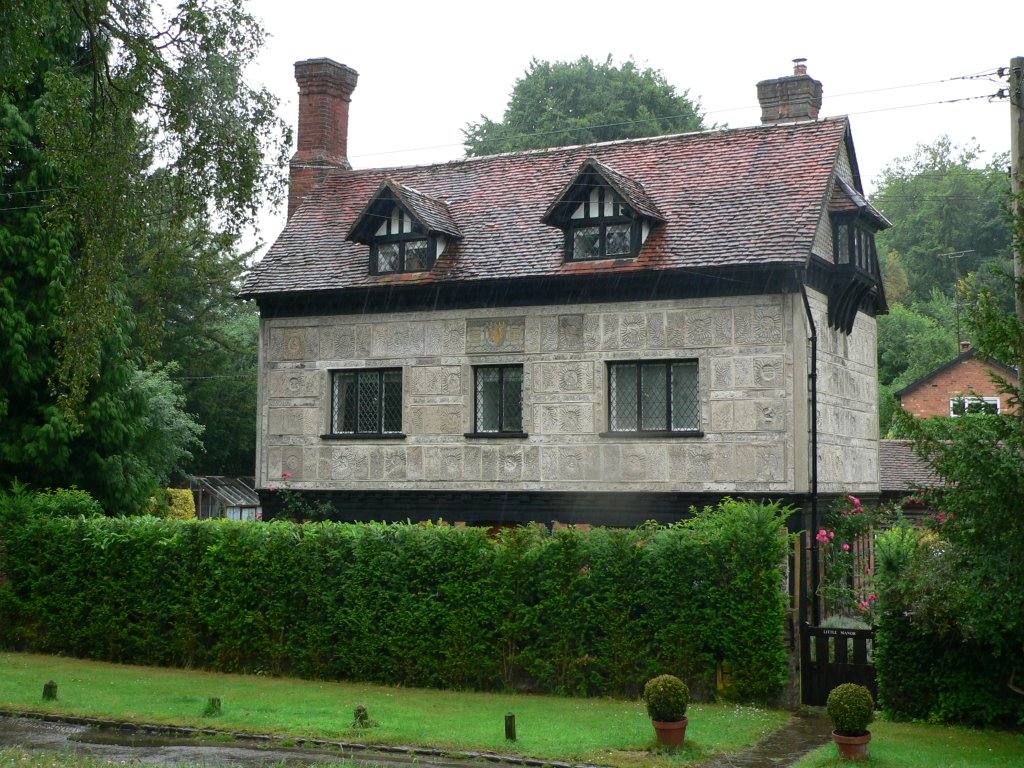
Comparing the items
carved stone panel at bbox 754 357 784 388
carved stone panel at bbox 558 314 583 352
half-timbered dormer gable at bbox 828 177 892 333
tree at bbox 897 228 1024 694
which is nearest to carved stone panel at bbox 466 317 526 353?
carved stone panel at bbox 558 314 583 352

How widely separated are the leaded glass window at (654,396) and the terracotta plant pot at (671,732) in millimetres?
9444

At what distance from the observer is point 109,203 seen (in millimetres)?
18141

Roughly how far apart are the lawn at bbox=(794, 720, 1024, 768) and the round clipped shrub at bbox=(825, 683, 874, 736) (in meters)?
0.34

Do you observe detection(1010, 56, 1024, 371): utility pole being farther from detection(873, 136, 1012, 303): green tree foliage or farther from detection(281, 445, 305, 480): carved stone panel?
detection(873, 136, 1012, 303): green tree foliage

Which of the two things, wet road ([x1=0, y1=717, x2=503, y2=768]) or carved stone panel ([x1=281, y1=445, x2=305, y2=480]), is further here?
carved stone panel ([x1=281, y1=445, x2=305, y2=480])

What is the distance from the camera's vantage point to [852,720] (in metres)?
13.1

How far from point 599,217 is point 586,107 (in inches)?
1107

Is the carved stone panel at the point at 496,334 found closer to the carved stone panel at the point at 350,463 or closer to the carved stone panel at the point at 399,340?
the carved stone panel at the point at 399,340

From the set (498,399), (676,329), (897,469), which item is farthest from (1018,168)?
(897,469)

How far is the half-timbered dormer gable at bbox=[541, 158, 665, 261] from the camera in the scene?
23734mm

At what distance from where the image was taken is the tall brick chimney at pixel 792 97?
1044 inches

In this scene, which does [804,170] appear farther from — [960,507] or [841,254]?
[960,507]

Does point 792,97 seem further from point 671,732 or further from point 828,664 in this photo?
point 671,732

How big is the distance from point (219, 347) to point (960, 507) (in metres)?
40.6
